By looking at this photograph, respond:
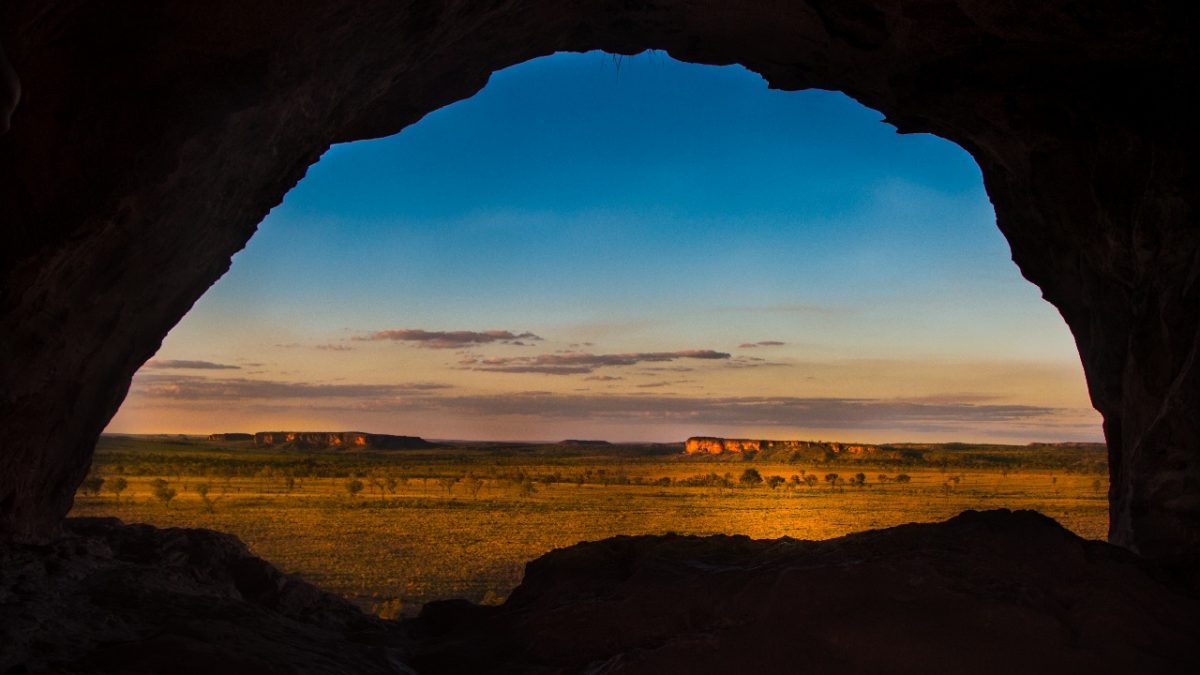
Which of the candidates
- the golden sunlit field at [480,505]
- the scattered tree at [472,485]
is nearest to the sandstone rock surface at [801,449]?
the golden sunlit field at [480,505]

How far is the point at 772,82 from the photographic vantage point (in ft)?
36.6

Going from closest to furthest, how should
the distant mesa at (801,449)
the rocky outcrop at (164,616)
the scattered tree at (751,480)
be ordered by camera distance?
the rocky outcrop at (164,616) < the scattered tree at (751,480) < the distant mesa at (801,449)

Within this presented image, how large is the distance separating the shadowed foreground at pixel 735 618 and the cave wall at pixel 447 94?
169cm

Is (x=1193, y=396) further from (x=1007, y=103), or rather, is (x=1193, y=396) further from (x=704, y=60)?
(x=704, y=60)

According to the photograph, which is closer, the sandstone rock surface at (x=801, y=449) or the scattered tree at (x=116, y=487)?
the scattered tree at (x=116, y=487)

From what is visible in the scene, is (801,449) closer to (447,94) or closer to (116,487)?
(116,487)

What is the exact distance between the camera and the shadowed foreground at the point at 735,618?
538 centimetres

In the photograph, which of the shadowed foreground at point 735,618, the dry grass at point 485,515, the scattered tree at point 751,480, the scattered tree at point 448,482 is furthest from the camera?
the scattered tree at point 751,480

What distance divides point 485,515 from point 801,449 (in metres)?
92.8

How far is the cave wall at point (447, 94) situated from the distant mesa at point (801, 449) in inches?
4654

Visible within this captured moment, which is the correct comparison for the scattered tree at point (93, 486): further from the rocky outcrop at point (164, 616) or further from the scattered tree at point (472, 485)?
the rocky outcrop at point (164, 616)

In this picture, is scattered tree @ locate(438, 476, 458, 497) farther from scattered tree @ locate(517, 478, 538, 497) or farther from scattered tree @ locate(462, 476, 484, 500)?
scattered tree @ locate(517, 478, 538, 497)

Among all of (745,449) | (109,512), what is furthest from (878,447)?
(109,512)

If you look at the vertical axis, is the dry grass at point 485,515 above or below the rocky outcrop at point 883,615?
below
